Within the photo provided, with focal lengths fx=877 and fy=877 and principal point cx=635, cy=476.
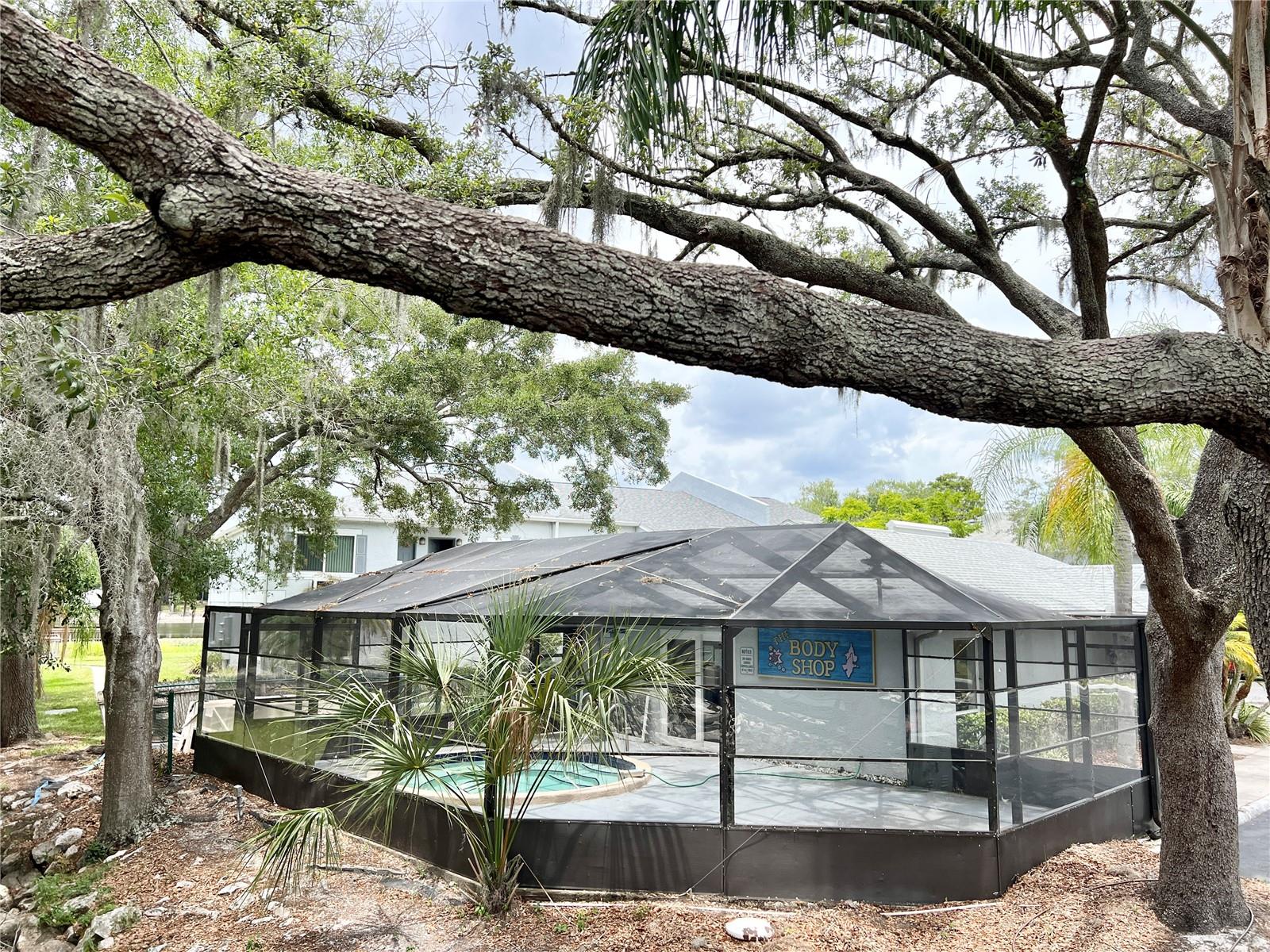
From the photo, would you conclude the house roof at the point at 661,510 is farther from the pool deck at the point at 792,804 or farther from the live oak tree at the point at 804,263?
the live oak tree at the point at 804,263

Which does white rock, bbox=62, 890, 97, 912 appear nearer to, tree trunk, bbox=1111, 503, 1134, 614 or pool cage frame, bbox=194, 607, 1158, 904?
pool cage frame, bbox=194, 607, 1158, 904

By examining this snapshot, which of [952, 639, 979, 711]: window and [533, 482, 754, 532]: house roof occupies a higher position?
[533, 482, 754, 532]: house roof

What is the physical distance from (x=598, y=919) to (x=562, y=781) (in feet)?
6.42

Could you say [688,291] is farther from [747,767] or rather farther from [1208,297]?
[1208,297]

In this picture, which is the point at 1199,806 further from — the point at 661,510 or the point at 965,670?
the point at 661,510

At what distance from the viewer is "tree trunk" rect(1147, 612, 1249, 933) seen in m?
5.79

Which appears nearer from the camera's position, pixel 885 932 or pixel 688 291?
pixel 688 291

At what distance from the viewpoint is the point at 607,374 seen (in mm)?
12398

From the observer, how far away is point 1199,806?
5824mm

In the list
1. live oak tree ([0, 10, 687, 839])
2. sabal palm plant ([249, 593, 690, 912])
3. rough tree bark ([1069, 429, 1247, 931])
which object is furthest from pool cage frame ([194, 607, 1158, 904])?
live oak tree ([0, 10, 687, 839])

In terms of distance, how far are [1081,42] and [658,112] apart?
3.92m

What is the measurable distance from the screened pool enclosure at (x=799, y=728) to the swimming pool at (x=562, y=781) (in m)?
0.03

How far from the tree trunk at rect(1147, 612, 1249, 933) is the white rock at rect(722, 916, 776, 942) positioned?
8.97ft

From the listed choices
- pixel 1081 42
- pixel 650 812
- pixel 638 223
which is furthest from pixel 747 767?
pixel 1081 42
